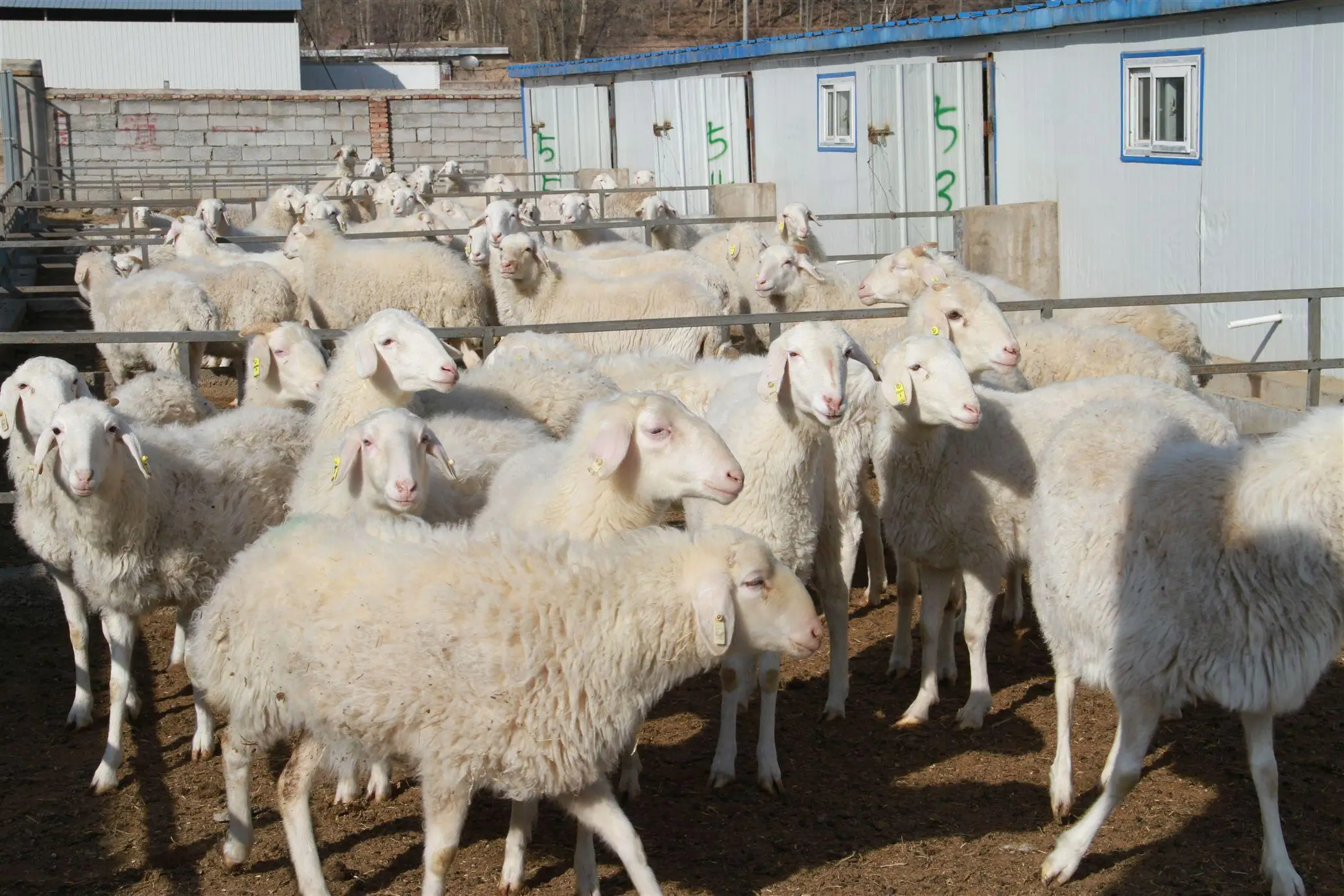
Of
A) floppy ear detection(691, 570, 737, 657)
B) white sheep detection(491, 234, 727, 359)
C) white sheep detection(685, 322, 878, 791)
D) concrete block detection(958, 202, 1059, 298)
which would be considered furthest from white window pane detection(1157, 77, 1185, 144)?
floppy ear detection(691, 570, 737, 657)

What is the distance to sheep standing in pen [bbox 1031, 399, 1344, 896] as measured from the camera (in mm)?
4004

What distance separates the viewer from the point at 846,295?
33.9ft

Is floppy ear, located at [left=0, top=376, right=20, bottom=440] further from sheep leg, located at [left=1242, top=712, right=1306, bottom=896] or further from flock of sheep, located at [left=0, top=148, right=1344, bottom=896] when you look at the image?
sheep leg, located at [left=1242, top=712, right=1306, bottom=896]

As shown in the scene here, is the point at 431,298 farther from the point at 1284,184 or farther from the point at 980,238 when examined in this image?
the point at 1284,184

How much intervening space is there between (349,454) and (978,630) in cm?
273

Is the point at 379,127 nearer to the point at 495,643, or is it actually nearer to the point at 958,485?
the point at 958,485

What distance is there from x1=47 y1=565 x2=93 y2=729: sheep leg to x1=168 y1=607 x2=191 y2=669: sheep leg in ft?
1.30

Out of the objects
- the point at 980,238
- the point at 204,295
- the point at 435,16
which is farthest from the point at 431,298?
the point at 435,16

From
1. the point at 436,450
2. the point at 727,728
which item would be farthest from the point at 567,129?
the point at 727,728

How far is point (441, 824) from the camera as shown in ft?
12.8

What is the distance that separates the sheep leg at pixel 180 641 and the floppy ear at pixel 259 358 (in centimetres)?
139

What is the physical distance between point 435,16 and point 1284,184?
62592mm

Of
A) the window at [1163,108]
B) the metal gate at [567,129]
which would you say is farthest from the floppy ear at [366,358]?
the metal gate at [567,129]

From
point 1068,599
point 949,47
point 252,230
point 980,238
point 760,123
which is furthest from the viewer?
point 760,123
